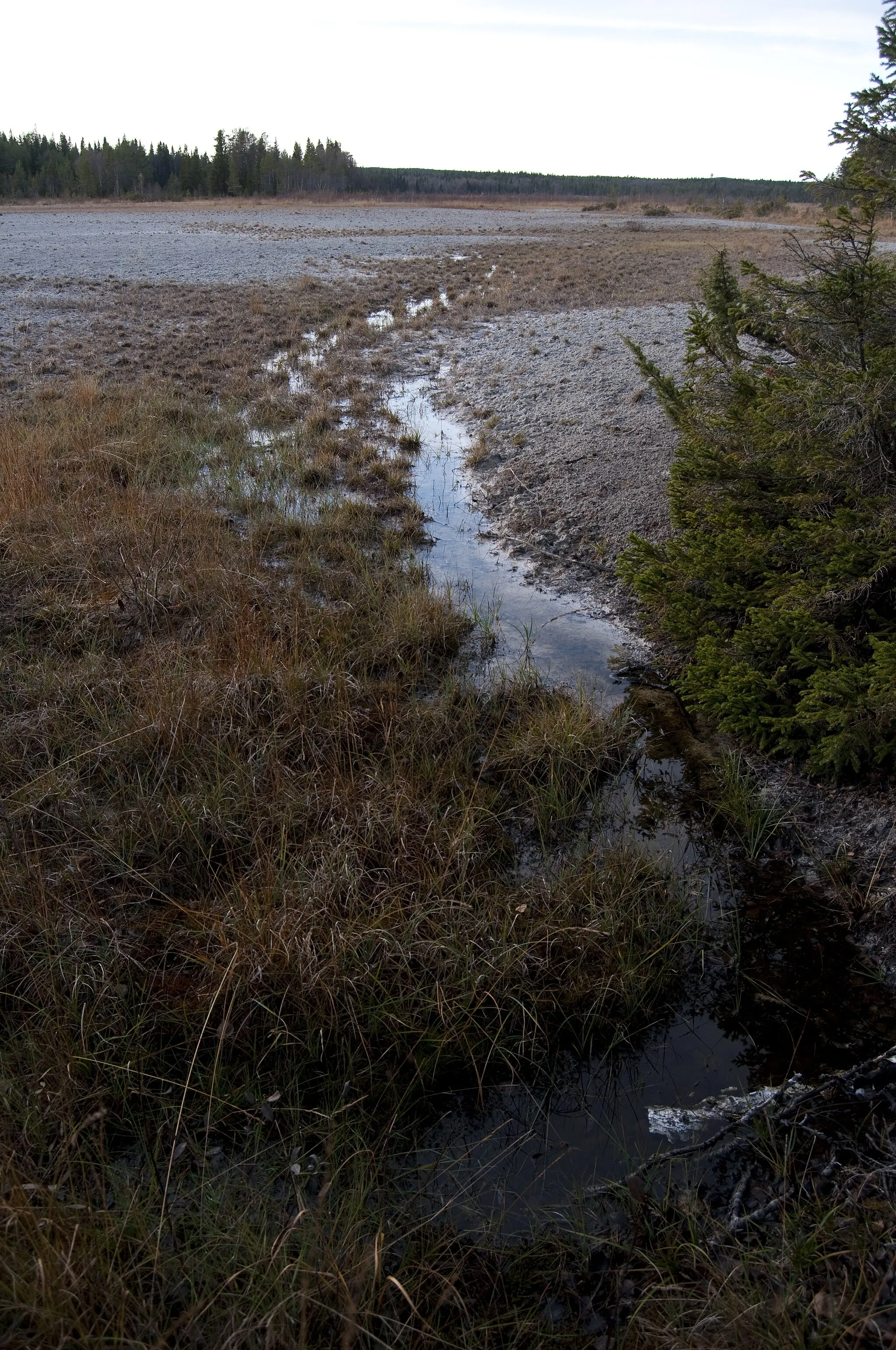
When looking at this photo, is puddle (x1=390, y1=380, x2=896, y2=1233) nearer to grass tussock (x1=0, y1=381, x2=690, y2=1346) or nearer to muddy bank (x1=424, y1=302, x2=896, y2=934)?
grass tussock (x1=0, y1=381, x2=690, y2=1346)

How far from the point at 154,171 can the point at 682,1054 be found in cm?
9135

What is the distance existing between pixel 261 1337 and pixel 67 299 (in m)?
18.4

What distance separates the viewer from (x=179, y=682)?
14.4ft

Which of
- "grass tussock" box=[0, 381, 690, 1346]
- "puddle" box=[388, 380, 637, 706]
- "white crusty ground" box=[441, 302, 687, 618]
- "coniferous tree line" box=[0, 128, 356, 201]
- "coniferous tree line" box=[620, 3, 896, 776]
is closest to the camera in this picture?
"grass tussock" box=[0, 381, 690, 1346]

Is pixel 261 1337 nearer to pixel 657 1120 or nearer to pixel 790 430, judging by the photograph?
pixel 657 1120

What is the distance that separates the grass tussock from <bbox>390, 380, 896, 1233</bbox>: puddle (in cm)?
12

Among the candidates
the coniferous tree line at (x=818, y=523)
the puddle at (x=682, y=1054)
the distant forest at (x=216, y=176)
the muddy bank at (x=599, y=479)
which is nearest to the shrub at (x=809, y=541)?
the coniferous tree line at (x=818, y=523)

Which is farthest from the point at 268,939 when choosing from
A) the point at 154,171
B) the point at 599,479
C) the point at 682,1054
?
the point at 154,171

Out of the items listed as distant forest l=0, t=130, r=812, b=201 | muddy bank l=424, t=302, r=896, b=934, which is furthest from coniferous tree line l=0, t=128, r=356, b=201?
muddy bank l=424, t=302, r=896, b=934

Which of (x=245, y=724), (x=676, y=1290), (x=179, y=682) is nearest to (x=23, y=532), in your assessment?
(x=179, y=682)

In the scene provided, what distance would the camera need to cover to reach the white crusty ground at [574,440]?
23.4ft

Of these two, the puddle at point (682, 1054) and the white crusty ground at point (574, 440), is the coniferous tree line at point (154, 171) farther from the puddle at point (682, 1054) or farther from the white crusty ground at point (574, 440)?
the puddle at point (682, 1054)

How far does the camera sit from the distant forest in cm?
6556

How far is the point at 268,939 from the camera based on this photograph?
2.93 m
